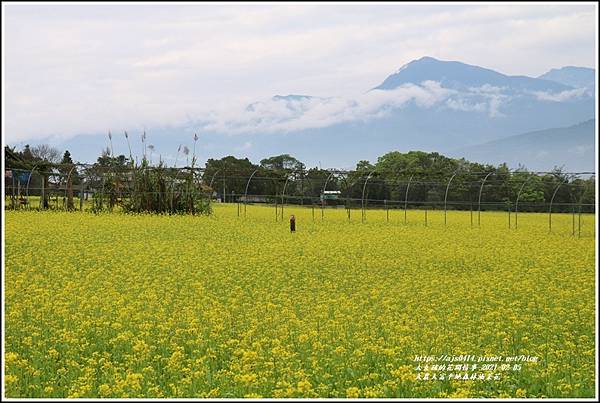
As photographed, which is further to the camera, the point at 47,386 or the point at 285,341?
the point at 285,341

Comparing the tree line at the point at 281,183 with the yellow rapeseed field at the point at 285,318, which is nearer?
the yellow rapeseed field at the point at 285,318

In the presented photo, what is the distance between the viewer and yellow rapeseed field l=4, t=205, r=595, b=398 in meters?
6.61

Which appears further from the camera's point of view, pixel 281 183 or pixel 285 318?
pixel 281 183

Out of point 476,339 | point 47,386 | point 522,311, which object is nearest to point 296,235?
point 522,311

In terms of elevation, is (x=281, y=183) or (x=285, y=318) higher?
(x=281, y=183)

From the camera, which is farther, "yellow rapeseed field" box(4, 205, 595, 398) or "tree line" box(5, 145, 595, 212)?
"tree line" box(5, 145, 595, 212)

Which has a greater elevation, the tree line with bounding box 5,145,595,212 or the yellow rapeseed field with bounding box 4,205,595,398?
the tree line with bounding box 5,145,595,212

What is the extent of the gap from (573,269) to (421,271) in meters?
2.88

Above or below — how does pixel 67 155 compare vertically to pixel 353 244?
above

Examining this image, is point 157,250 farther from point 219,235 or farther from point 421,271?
point 421,271

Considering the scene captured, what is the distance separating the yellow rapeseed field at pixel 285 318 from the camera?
6.61 meters

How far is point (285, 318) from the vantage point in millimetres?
9211

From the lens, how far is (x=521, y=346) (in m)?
8.08

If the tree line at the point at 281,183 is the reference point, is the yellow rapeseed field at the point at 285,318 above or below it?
below
